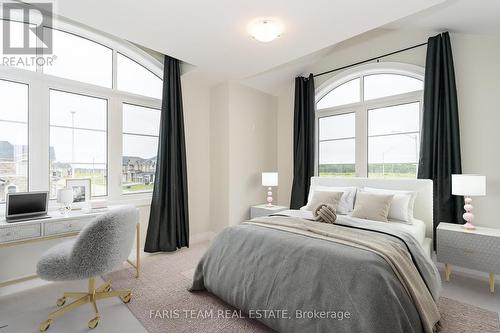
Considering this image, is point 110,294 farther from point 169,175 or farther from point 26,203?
point 169,175

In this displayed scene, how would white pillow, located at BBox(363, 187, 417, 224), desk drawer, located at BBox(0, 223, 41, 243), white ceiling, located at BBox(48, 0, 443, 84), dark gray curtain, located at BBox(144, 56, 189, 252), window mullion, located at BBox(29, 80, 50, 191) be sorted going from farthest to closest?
dark gray curtain, located at BBox(144, 56, 189, 252), white pillow, located at BBox(363, 187, 417, 224), window mullion, located at BBox(29, 80, 50, 191), white ceiling, located at BBox(48, 0, 443, 84), desk drawer, located at BBox(0, 223, 41, 243)

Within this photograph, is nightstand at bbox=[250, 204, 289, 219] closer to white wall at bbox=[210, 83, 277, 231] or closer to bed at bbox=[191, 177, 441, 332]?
white wall at bbox=[210, 83, 277, 231]

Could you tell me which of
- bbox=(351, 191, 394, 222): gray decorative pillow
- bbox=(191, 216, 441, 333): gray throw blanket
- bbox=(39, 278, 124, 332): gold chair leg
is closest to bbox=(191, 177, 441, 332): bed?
bbox=(191, 216, 441, 333): gray throw blanket

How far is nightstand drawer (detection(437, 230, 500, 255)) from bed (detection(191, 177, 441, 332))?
0.85 metres

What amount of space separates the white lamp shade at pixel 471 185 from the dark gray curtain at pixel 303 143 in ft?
6.59

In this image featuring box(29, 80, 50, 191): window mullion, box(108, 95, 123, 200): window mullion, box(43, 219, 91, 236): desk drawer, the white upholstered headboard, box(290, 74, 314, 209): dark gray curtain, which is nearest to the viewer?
box(43, 219, 91, 236): desk drawer

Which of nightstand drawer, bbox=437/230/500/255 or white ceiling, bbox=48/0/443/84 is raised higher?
white ceiling, bbox=48/0/443/84

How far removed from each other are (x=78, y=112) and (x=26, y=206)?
1266 millimetres

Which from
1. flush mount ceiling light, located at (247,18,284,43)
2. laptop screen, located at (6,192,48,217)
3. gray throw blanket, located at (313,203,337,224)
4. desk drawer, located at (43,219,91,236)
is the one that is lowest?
desk drawer, located at (43,219,91,236)

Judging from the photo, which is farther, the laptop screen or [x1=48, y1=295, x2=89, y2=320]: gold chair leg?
the laptop screen

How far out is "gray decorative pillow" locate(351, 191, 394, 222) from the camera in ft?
9.00

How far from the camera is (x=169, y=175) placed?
3.52m

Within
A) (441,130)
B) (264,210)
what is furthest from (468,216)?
(264,210)

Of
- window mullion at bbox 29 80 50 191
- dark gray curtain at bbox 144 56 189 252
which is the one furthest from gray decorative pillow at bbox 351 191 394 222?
window mullion at bbox 29 80 50 191
